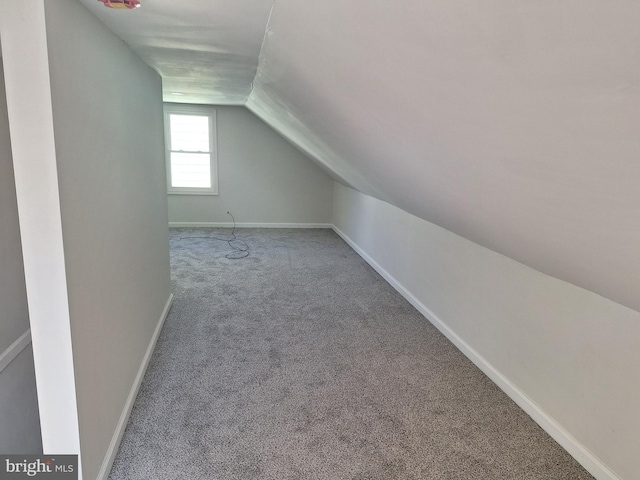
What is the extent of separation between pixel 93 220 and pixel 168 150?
494cm

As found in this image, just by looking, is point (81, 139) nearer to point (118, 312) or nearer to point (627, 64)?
point (118, 312)

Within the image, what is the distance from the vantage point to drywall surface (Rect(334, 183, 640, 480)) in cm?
154

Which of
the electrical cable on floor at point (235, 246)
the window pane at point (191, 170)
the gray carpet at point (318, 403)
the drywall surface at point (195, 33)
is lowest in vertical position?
the electrical cable on floor at point (235, 246)

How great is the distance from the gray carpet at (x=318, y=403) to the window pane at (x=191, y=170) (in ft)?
10.2

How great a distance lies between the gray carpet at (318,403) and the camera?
1.68 meters

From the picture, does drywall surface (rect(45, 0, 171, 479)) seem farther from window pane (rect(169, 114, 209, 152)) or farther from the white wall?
window pane (rect(169, 114, 209, 152))

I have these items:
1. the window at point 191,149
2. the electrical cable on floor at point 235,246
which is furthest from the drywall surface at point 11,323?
the window at point 191,149

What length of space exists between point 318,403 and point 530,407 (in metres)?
1.02

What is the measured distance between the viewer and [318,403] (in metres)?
2.08

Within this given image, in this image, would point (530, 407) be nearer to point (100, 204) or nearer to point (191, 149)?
point (100, 204)

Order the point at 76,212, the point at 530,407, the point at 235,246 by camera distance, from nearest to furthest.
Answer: the point at 76,212 → the point at 530,407 → the point at 235,246

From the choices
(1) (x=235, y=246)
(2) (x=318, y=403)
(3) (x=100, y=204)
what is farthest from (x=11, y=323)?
(1) (x=235, y=246)

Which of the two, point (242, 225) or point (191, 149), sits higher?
point (191, 149)

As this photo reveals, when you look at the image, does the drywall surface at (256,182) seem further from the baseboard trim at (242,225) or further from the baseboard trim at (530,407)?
the baseboard trim at (530,407)
